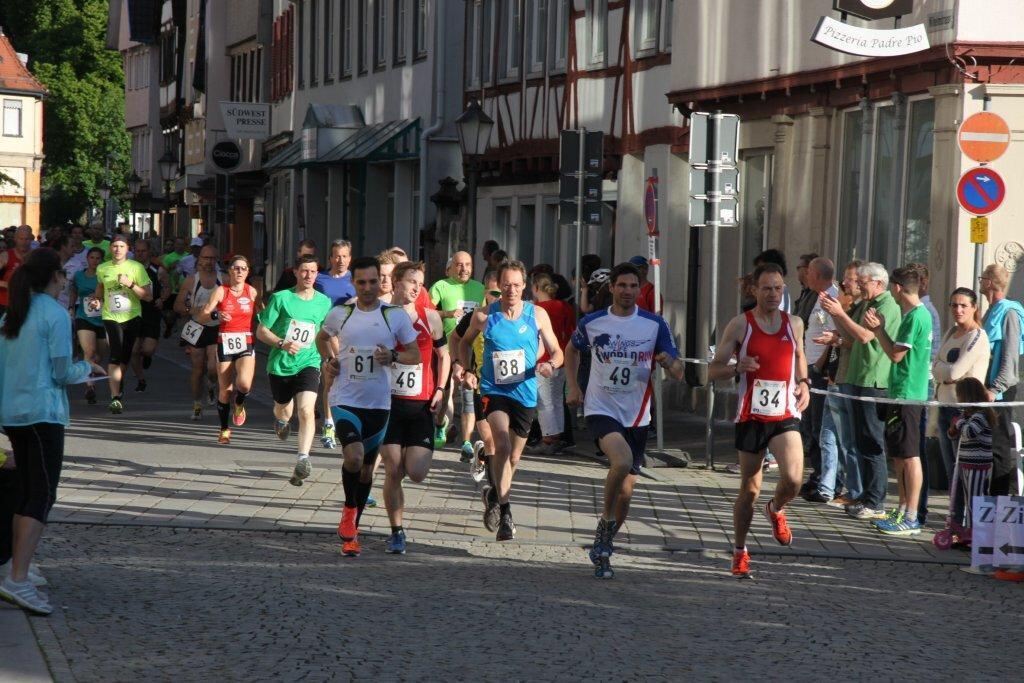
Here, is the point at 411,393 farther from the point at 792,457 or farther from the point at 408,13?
the point at 408,13

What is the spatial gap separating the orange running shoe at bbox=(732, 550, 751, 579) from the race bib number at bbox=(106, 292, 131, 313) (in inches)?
460

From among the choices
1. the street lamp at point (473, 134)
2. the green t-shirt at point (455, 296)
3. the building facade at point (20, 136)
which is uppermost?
the building facade at point (20, 136)

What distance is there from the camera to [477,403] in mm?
16094

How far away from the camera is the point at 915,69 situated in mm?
17188

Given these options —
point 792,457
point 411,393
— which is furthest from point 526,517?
point 792,457

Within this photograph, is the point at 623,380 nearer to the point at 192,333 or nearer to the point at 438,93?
the point at 192,333

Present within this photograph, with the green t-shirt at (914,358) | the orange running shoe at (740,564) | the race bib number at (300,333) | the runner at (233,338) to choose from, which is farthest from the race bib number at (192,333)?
the orange running shoe at (740,564)

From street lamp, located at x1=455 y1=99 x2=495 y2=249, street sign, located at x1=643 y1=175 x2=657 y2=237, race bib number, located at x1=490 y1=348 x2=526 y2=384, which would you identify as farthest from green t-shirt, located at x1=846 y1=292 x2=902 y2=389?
street lamp, located at x1=455 y1=99 x2=495 y2=249

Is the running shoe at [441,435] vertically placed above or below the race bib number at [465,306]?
below

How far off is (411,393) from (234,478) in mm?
3583

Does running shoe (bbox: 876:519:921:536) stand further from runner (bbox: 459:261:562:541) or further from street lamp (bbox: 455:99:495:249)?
street lamp (bbox: 455:99:495:249)

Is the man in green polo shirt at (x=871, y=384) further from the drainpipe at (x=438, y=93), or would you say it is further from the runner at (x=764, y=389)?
the drainpipe at (x=438, y=93)

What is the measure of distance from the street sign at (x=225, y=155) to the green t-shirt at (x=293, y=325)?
17.5 meters

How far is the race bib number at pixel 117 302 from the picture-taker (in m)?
20.8
